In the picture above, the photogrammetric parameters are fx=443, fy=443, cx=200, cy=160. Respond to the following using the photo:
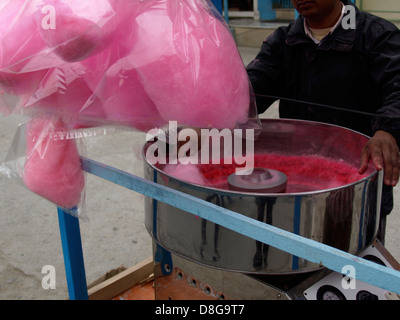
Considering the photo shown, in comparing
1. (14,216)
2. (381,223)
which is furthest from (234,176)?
(14,216)

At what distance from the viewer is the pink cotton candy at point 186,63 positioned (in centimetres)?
69

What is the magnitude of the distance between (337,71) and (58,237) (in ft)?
5.28

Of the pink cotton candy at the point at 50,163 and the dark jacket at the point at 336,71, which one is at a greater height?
the dark jacket at the point at 336,71

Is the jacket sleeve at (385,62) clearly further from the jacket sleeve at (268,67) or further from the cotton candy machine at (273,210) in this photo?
the jacket sleeve at (268,67)

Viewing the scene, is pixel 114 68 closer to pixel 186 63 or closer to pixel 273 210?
pixel 186 63

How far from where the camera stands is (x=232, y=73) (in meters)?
0.74

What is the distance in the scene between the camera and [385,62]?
1063 mm

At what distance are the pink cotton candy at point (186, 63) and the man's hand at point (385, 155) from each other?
309 mm

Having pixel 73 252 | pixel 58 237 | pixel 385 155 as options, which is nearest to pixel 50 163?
pixel 73 252

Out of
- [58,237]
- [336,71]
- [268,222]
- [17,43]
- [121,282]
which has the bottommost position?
[58,237]

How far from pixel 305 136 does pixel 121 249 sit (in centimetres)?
128

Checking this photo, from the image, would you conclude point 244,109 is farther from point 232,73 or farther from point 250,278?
point 250,278

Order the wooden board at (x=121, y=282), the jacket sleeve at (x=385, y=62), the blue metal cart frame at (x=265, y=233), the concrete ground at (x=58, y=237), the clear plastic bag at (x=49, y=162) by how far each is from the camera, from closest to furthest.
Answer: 1. the blue metal cart frame at (x=265, y=233)
2. the clear plastic bag at (x=49, y=162)
3. the jacket sleeve at (x=385, y=62)
4. the wooden board at (x=121, y=282)
5. the concrete ground at (x=58, y=237)

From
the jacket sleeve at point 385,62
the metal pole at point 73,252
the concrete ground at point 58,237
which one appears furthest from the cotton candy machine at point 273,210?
the concrete ground at point 58,237
